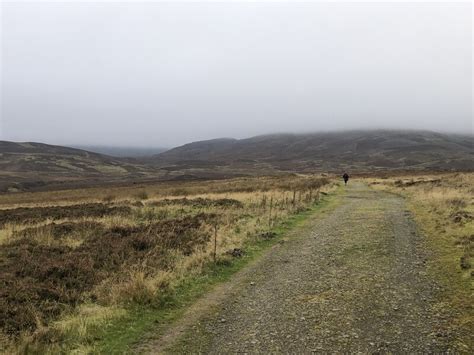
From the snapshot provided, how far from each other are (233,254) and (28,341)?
285 inches

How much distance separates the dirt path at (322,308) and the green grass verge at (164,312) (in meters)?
0.34

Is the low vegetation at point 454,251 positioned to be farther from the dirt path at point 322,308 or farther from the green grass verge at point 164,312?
the green grass verge at point 164,312

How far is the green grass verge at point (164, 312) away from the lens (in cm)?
730

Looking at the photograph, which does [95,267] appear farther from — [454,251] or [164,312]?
[454,251]

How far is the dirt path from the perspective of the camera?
688cm

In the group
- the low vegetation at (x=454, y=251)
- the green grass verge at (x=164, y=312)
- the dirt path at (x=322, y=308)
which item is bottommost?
the green grass verge at (x=164, y=312)

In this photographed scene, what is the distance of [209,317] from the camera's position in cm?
833

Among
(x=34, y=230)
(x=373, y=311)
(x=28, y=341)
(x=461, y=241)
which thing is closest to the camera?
(x=28, y=341)

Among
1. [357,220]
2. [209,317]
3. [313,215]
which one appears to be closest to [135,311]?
[209,317]

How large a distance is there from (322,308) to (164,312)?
3261 millimetres

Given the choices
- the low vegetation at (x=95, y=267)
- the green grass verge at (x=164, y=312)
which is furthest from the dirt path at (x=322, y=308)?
the low vegetation at (x=95, y=267)

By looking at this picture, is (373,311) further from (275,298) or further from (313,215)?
(313,215)

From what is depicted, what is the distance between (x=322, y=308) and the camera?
836 cm

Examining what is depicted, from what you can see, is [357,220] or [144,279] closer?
[144,279]
